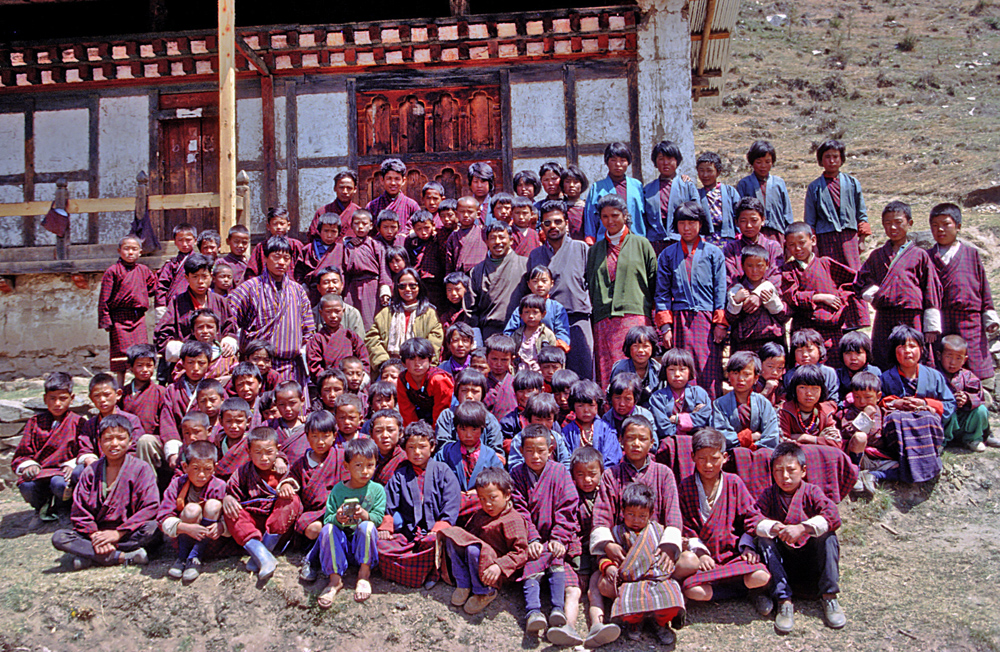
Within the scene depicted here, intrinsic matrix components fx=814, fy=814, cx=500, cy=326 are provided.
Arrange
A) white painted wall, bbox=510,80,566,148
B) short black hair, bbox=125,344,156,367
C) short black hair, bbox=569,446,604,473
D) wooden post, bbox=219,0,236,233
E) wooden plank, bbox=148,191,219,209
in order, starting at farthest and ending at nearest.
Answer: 1. white painted wall, bbox=510,80,566,148
2. wooden plank, bbox=148,191,219,209
3. wooden post, bbox=219,0,236,233
4. short black hair, bbox=125,344,156,367
5. short black hair, bbox=569,446,604,473

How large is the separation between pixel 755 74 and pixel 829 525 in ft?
80.6

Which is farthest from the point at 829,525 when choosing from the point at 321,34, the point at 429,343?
the point at 321,34

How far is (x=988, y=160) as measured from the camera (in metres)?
15.9

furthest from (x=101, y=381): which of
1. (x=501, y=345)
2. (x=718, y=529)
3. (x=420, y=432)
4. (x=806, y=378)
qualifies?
(x=806, y=378)

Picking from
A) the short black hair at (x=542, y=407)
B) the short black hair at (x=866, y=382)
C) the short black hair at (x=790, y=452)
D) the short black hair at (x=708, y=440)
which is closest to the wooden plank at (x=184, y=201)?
the short black hair at (x=542, y=407)

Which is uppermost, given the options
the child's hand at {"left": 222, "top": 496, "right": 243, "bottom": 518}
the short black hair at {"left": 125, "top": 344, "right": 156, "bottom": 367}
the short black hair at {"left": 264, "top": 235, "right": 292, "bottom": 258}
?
the short black hair at {"left": 264, "top": 235, "right": 292, "bottom": 258}

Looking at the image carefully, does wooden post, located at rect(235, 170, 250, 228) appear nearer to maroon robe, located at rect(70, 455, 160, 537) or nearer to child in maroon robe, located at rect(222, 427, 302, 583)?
maroon robe, located at rect(70, 455, 160, 537)

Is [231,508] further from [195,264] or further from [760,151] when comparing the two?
[760,151]

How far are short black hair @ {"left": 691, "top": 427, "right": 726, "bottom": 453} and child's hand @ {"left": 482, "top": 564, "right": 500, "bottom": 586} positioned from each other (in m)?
1.23

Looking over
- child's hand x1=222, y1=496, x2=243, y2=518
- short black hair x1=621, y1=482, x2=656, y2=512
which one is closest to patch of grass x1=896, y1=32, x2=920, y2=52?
short black hair x1=621, y1=482, x2=656, y2=512

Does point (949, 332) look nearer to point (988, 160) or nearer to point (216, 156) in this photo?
point (216, 156)

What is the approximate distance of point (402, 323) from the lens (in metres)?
5.77

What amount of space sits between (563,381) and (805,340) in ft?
5.19

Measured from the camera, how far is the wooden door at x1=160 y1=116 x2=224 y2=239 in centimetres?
910
